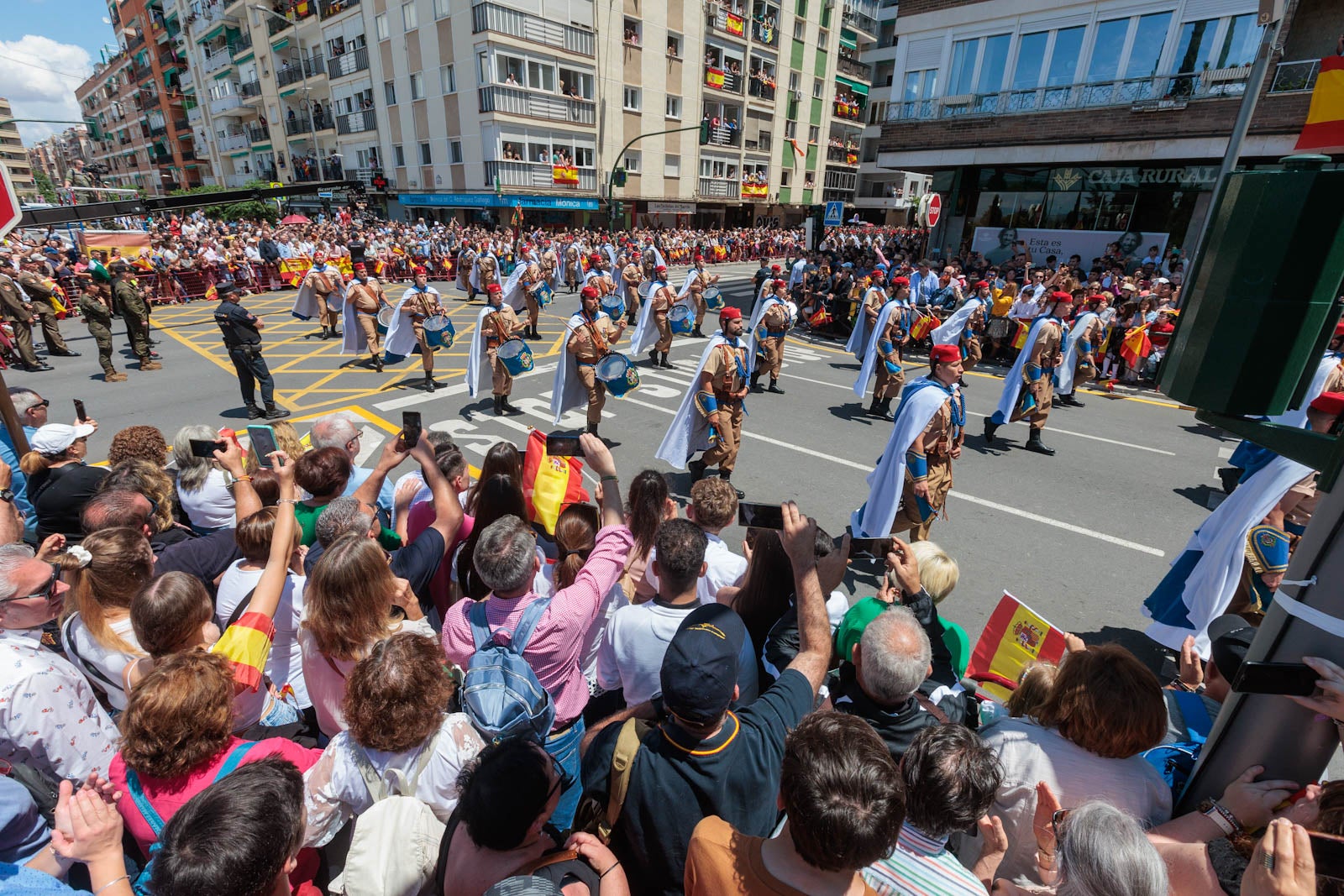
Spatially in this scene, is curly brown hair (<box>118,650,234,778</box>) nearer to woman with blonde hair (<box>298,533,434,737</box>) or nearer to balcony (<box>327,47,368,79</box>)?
woman with blonde hair (<box>298,533,434,737</box>)

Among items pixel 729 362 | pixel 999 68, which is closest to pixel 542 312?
pixel 729 362

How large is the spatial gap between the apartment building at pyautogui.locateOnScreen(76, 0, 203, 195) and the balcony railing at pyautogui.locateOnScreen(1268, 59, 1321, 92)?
246ft

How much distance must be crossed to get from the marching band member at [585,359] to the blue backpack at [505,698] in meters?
5.93

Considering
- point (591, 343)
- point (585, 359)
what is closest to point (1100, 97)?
point (591, 343)

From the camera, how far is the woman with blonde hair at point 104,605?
2.45m

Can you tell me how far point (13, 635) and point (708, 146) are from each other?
42122 millimetres

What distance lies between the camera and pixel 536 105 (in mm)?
31047

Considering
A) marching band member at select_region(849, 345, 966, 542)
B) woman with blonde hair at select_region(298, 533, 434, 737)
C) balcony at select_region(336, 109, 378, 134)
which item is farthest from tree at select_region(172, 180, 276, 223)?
woman with blonde hair at select_region(298, 533, 434, 737)

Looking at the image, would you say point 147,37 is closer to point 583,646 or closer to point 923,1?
point 923,1

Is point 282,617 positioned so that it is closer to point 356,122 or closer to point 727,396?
point 727,396

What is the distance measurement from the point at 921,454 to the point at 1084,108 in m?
17.1

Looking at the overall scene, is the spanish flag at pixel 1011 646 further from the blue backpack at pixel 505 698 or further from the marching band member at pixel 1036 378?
the marching band member at pixel 1036 378

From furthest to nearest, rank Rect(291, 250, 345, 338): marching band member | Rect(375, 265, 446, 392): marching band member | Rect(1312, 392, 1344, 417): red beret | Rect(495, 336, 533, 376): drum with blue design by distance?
Rect(291, 250, 345, 338): marching band member, Rect(375, 265, 446, 392): marching band member, Rect(495, 336, 533, 376): drum with blue design, Rect(1312, 392, 1344, 417): red beret

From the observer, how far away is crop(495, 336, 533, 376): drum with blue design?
872 centimetres
